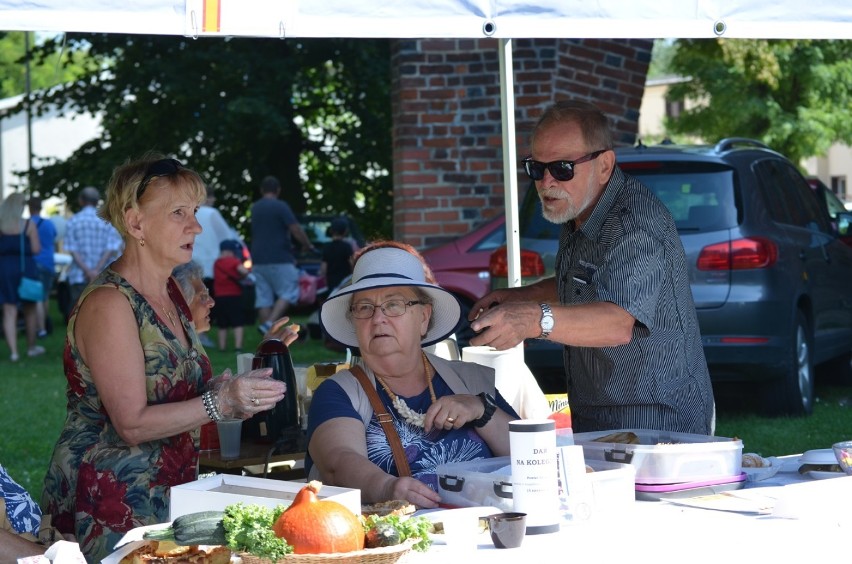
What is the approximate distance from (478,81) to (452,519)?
7.67 metres

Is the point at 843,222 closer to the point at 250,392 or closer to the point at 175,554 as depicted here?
the point at 250,392

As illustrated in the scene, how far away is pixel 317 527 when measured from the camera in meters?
2.35

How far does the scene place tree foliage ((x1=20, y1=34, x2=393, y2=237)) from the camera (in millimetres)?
17516

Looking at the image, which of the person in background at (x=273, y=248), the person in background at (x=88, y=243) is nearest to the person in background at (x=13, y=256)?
the person in background at (x=88, y=243)

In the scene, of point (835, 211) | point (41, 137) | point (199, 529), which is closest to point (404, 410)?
point (199, 529)

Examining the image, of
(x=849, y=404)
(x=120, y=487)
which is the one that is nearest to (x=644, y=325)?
(x=120, y=487)

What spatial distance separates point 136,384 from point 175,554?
105 cm

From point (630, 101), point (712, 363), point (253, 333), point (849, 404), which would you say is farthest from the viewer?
point (253, 333)

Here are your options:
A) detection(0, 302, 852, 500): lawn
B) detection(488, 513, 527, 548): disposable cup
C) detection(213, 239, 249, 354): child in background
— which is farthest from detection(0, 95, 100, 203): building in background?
detection(488, 513, 527, 548): disposable cup

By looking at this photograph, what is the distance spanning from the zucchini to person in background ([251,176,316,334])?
37.8 feet

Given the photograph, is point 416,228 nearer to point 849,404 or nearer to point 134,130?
point 849,404

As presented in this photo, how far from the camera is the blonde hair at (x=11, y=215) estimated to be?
13391 mm

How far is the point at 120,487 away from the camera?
3.49m

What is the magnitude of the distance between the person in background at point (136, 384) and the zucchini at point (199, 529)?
2.57ft
